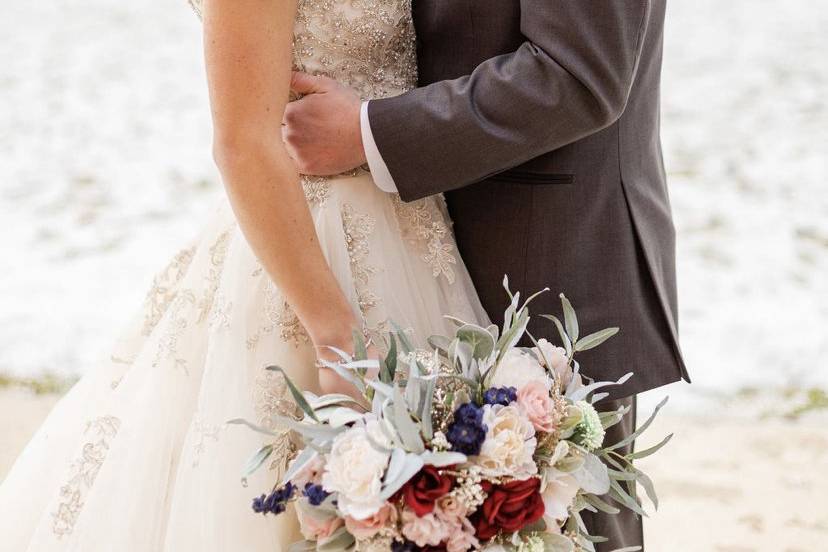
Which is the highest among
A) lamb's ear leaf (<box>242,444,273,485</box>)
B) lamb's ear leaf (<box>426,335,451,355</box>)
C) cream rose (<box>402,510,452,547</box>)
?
lamb's ear leaf (<box>426,335,451,355</box>)

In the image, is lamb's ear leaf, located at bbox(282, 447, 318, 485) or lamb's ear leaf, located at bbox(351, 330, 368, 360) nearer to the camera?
lamb's ear leaf, located at bbox(282, 447, 318, 485)

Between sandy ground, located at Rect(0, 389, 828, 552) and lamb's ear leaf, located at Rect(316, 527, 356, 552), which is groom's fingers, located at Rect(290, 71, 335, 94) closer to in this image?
lamb's ear leaf, located at Rect(316, 527, 356, 552)

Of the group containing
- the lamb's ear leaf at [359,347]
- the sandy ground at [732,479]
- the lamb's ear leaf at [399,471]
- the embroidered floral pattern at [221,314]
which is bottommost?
the sandy ground at [732,479]

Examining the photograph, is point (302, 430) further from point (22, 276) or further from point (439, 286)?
point (22, 276)

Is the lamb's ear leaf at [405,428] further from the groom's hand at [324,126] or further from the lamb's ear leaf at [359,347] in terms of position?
the groom's hand at [324,126]

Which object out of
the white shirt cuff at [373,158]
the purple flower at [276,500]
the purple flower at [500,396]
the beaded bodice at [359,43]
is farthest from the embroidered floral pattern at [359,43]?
the purple flower at [276,500]

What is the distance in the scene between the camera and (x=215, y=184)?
7.04 m

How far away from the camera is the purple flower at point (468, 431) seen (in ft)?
4.05

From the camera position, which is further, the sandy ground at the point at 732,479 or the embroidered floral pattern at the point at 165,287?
the sandy ground at the point at 732,479

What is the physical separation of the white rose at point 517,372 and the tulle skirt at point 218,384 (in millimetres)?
318

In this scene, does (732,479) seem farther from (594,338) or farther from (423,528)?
(423,528)

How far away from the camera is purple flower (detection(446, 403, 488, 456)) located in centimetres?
123

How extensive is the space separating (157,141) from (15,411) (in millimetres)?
3946

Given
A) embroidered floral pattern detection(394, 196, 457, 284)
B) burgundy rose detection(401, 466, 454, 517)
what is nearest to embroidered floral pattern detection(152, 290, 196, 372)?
embroidered floral pattern detection(394, 196, 457, 284)
